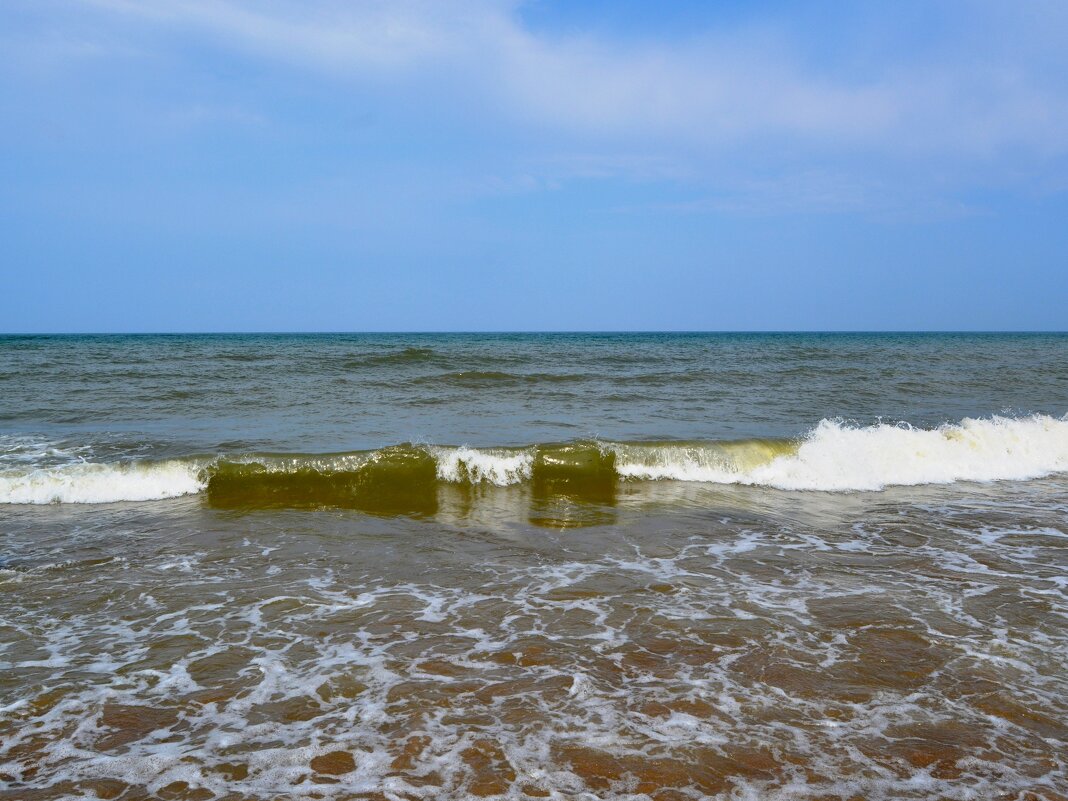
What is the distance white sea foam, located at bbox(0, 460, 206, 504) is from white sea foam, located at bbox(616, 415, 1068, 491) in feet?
21.1

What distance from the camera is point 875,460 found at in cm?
1213

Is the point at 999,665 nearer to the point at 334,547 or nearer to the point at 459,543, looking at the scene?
the point at 459,543

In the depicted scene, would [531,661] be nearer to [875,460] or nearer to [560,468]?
[560,468]

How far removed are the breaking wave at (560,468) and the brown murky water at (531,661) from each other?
1.70 m

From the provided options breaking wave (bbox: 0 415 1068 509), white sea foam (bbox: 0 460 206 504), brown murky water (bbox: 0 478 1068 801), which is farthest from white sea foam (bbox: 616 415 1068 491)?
white sea foam (bbox: 0 460 206 504)

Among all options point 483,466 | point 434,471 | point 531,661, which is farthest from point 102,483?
point 531,661

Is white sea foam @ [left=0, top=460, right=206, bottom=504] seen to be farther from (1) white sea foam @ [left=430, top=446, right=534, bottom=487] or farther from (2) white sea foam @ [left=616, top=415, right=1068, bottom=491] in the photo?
(2) white sea foam @ [left=616, top=415, right=1068, bottom=491]

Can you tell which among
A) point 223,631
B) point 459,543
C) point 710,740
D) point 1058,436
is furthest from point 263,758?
point 1058,436

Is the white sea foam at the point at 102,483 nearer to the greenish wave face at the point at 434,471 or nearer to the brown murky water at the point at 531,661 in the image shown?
the greenish wave face at the point at 434,471

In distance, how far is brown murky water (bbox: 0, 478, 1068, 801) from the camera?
365cm

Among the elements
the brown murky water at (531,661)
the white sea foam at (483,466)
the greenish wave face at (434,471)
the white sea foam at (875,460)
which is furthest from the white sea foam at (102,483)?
the white sea foam at (875,460)

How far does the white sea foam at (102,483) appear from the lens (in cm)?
972

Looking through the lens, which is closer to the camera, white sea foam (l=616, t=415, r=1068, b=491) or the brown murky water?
the brown murky water

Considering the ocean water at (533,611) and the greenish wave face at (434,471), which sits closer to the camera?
the ocean water at (533,611)
